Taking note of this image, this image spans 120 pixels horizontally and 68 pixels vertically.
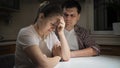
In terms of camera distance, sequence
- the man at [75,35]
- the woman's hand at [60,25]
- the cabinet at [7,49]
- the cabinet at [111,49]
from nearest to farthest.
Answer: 1. the woman's hand at [60,25]
2. the cabinet at [7,49]
3. the man at [75,35]
4. the cabinet at [111,49]

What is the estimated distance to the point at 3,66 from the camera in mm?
606

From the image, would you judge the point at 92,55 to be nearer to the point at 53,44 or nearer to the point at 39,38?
the point at 53,44

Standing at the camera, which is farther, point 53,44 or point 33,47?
point 53,44

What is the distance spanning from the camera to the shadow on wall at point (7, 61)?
608mm

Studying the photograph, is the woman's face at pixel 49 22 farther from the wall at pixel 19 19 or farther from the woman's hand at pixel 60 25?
the wall at pixel 19 19

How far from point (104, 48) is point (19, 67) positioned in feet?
2.50

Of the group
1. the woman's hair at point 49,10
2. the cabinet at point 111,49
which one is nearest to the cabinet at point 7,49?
the woman's hair at point 49,10

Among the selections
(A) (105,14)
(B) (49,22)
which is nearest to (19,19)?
(B) (49,22)

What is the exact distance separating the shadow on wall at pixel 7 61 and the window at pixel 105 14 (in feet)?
2.62

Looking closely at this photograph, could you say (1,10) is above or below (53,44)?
above

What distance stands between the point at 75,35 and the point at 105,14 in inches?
15.7

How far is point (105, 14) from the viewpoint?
1.29 m

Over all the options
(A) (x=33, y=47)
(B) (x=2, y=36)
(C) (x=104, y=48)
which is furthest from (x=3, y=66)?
(C) (x=104, y=48)

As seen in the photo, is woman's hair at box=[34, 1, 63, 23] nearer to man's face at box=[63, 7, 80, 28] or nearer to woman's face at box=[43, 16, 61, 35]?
woman's face at box=[43, 16, 61, 35]
